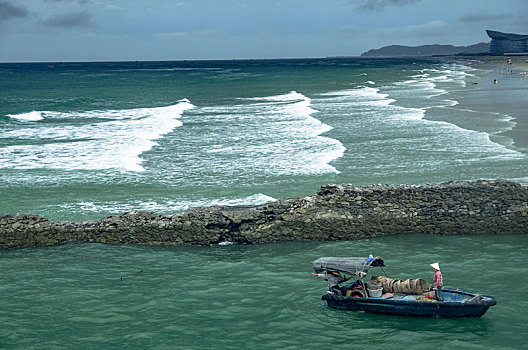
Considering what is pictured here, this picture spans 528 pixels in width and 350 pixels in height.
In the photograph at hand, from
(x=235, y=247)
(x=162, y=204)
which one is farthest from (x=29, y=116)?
(x=235, y=247)

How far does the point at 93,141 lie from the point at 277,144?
12997 millimetres

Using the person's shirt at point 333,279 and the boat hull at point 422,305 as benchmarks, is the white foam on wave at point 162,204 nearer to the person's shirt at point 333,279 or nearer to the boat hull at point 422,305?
the person's shirt at point 333,279

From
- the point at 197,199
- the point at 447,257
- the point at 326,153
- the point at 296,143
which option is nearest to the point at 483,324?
the point at 447,257

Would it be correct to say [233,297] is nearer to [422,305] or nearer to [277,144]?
[422,305]

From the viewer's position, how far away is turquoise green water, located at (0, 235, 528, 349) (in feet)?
43.6

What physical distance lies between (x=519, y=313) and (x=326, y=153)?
71.9 feet

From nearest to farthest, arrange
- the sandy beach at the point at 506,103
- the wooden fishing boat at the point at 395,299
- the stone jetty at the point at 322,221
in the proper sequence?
the wooden fishing boat at the point at 395,299, the stone jetty at the point at 322,221, the sandy beach at the point at 506,103

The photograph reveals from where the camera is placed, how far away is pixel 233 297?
51.4 ft

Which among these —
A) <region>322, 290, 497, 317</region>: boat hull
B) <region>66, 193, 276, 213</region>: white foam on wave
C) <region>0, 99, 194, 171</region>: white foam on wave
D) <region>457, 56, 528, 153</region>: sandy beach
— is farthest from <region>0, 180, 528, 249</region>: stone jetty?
<region>457, 56, 528, 153</region>: sandy beach

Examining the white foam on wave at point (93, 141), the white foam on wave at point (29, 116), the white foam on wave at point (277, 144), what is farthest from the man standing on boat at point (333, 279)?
the white foam on wave at point (29, 116)

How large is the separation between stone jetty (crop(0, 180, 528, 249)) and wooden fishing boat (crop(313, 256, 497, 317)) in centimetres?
507

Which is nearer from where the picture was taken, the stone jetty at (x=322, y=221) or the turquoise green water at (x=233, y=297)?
the turquoise green water at (x=233, y=297)

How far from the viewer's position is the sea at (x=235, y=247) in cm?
1369

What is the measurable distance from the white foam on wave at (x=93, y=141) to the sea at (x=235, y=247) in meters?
0.19
